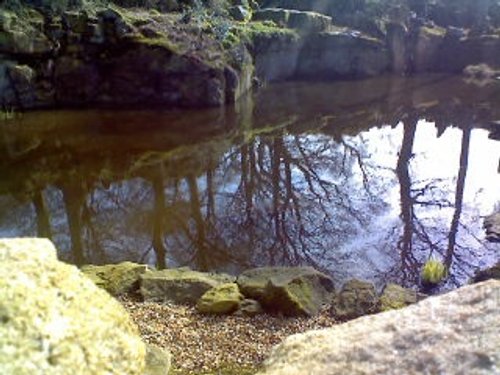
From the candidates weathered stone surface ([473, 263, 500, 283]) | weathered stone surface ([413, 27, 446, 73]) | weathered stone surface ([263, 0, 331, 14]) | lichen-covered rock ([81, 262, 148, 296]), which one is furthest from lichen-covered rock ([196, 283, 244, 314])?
weathered stone surface ([413, 27, 446, 73])

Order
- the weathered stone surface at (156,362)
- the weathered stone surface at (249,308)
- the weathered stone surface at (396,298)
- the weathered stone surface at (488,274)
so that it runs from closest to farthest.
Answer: the weathered stone surface at (156,362)
the weathered stone surface at (249,308)
the weathered stone surface at (396,298)
the weathered stone surface at (488,274)

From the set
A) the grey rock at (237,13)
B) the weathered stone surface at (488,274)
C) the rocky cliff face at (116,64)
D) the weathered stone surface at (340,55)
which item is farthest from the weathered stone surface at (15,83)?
the weathered stone surface at (488,274)

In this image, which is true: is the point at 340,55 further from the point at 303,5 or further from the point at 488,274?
the point at 488,274

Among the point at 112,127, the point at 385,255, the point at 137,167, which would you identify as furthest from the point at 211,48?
the point at 385,255

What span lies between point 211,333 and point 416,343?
3.19 m

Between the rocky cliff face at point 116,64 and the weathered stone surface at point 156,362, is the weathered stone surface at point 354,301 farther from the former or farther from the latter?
the rocky cliff face at point 116,64

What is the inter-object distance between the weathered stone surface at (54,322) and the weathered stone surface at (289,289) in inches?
131

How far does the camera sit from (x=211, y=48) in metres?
16.9

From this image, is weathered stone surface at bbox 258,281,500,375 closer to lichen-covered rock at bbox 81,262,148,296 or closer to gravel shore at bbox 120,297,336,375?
gravel shore at bbox 120,297,336,375

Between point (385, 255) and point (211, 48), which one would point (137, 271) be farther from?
point (211, 48)

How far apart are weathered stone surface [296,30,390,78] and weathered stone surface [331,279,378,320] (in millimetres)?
18156

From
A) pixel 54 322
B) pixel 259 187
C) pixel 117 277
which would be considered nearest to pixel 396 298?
pixel 117 277

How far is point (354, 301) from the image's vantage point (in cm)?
568

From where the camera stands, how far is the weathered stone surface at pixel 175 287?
5.68 metres
